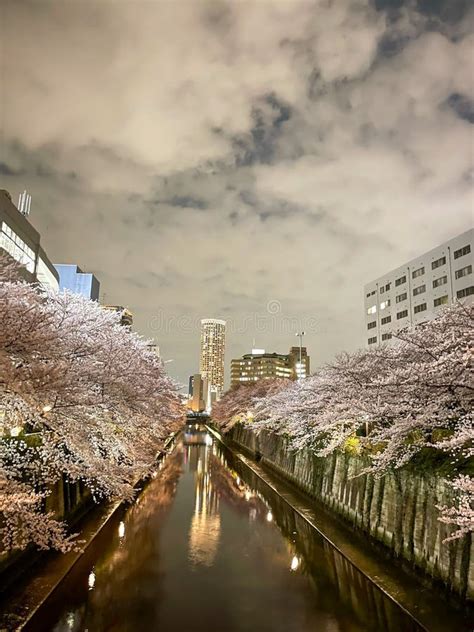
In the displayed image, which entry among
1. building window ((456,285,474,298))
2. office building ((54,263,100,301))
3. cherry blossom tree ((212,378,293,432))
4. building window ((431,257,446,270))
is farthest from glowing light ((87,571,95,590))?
office building ((54,263,100,301))

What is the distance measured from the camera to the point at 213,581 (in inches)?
617

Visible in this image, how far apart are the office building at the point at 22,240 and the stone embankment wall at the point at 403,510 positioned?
38.8 m

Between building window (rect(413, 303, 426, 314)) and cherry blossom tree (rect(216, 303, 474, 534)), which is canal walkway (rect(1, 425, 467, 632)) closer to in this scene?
cherry blossom tree (rect(216, 303, 474, 534))

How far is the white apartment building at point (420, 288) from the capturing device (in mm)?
60131

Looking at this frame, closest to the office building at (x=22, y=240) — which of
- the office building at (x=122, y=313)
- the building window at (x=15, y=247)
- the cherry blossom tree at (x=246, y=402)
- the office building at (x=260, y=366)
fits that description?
the building window at (x=15, y=247)

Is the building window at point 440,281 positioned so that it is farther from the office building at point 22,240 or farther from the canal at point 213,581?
the office building at point 22,240

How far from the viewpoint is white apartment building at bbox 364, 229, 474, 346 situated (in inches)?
2367

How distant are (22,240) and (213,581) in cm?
5445

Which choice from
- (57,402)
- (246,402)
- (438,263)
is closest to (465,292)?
(438,263)

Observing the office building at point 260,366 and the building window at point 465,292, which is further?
the office building at point 260,366

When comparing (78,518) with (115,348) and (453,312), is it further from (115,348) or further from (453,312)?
(453,312)

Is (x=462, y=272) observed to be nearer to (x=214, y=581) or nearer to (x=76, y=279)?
(x=214, y=581)

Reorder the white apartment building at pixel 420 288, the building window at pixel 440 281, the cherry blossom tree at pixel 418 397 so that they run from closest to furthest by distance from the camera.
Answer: the cherry blossom tree at pixel 418 397
the white apartment building at pixel 420 288
the building window at pixel 440 281

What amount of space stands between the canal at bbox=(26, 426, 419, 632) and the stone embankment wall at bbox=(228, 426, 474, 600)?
204 centimetres
